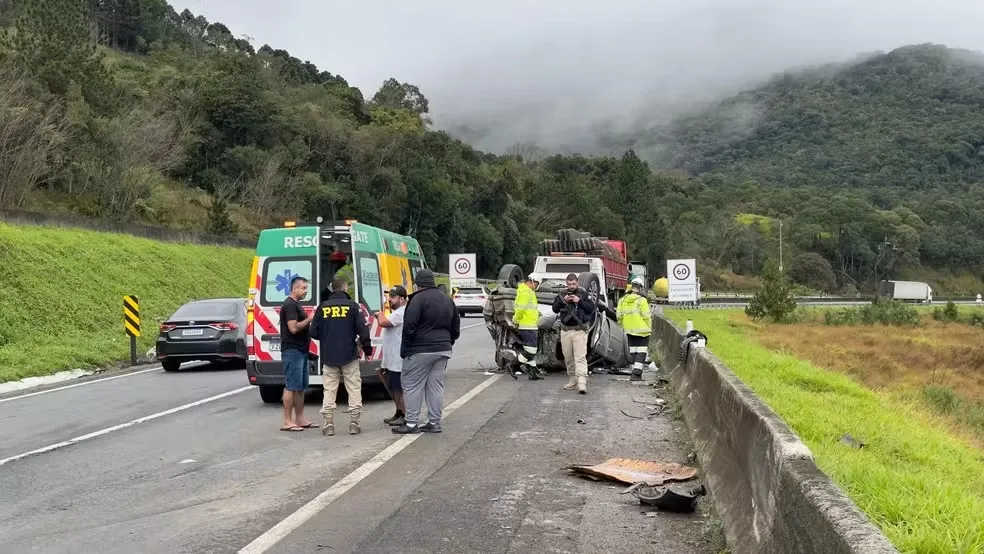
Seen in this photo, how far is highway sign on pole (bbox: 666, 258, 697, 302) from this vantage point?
27.2m

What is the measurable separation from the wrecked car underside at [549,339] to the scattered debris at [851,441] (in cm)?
685

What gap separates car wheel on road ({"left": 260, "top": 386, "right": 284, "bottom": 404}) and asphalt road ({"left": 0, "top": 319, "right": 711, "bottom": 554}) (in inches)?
7.5

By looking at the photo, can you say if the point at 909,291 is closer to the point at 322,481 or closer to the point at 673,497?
the point at 673,497

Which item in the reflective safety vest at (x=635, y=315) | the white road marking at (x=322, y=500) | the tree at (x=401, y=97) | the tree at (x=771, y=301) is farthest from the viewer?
the tree at (x=401, y=97)

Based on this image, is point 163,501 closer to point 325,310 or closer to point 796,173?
Answer: point 325,310

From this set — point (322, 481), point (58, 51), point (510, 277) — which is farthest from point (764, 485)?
point (58, 51)

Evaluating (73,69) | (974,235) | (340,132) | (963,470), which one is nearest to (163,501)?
(963,470)

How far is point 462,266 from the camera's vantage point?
1620 inches

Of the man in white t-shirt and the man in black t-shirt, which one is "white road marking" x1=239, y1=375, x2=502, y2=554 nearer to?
the man in white t-shirt

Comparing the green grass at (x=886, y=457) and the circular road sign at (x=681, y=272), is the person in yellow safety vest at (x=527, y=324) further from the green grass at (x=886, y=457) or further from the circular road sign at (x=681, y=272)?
the circular road sign at (x=681, y=272)

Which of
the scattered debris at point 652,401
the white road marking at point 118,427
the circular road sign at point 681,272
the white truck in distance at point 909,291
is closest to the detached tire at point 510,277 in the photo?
the scattered debris at point 652,401

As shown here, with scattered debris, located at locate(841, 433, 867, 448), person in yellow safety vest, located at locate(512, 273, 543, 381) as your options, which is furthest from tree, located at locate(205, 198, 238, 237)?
scattered debris, located at locate(841, 433, 867, 448)

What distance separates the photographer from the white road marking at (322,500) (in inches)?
222

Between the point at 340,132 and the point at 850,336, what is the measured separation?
41.6 meters
